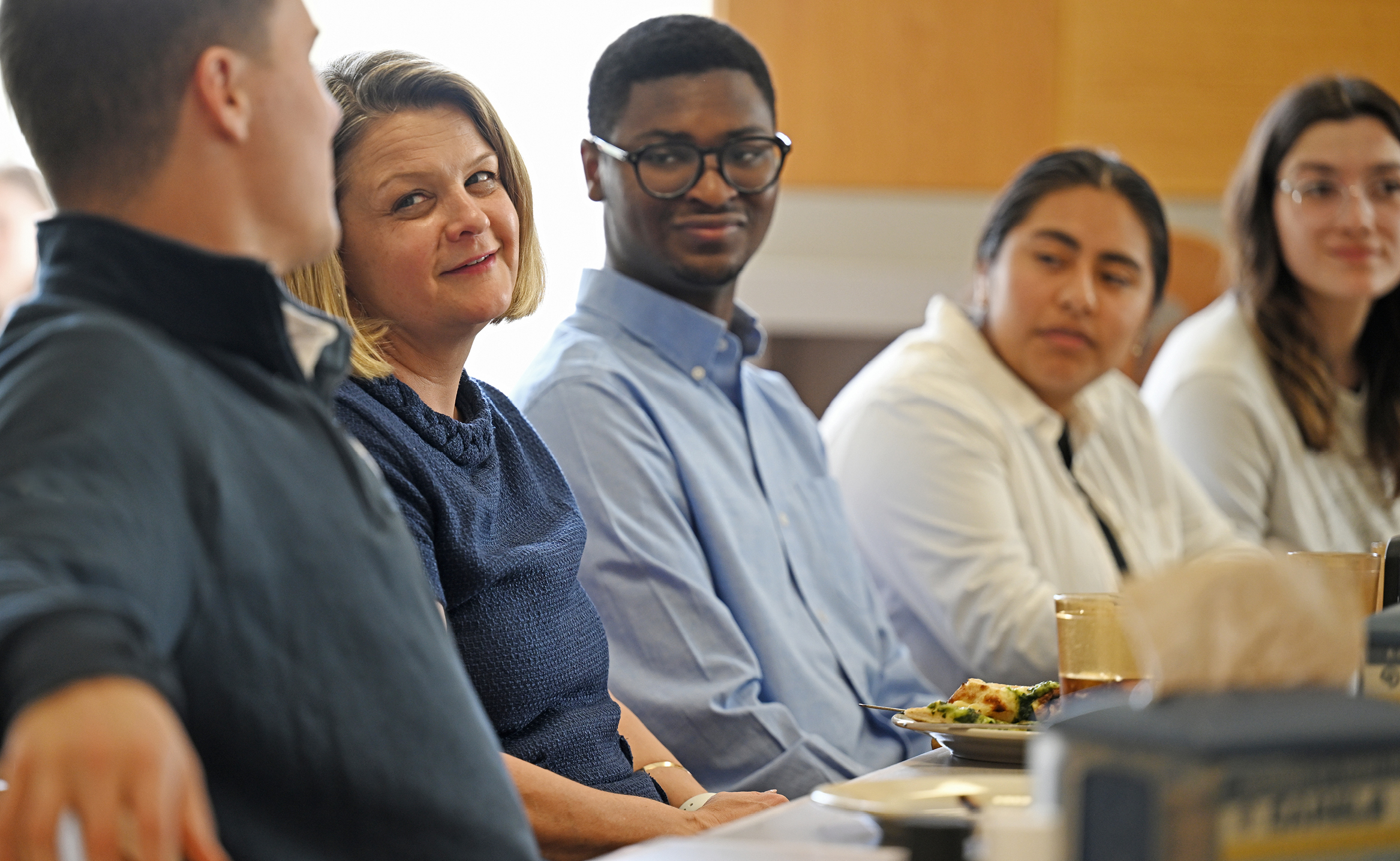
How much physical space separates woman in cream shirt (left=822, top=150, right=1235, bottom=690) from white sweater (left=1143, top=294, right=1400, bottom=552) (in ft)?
0.38

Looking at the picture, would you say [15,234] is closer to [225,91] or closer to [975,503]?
[975,503]

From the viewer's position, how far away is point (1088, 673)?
970 mm

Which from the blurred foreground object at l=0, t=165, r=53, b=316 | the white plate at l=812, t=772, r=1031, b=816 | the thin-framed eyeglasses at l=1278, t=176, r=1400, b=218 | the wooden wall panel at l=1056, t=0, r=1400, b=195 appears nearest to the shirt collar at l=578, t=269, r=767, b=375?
the white plate at l=812, t=772, r=1031, b=816

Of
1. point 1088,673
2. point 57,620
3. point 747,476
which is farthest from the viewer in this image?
point 747,476

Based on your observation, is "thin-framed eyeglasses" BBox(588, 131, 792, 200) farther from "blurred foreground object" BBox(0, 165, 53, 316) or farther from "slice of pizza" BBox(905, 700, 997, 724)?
"blurred foreground object" BBox(0, 165, 53, 316)

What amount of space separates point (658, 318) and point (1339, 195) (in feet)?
4.72

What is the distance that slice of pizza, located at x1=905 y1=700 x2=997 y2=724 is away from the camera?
3.55 feet

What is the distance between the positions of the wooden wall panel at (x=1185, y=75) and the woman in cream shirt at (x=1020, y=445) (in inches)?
64.1

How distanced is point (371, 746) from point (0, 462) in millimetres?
225

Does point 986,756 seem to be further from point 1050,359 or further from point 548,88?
point 548,88

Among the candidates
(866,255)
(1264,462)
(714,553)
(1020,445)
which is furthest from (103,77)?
(866,255)

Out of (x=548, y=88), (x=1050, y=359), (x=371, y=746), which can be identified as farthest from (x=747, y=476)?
(x=548, y=88)

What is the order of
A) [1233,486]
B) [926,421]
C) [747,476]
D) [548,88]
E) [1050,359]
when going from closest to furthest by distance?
1. [747,476]
2. [926,421]
3. [1050,359]
4. [1233,486]
5. [548,88]

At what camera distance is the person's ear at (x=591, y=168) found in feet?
6.23
